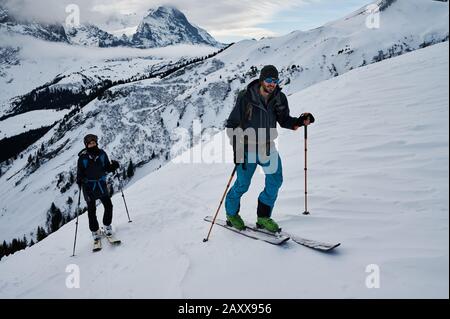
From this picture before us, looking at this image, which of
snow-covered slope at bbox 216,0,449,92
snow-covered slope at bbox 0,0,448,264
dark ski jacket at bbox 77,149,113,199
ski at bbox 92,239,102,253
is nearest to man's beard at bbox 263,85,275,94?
dark ski jacket at bbox 77,149,113,199

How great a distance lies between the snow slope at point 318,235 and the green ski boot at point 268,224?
1.29 ft

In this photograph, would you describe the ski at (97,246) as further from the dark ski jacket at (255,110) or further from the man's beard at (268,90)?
the man's beard at (268,90)

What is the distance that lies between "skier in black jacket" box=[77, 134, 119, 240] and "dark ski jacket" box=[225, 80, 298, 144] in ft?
13.6

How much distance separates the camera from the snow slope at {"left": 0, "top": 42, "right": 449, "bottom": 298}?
5.25 m

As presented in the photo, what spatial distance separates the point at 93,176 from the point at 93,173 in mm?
79

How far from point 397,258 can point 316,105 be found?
49.2ft

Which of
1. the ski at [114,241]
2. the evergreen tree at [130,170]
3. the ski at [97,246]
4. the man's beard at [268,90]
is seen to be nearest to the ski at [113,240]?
the ski at [114,241]

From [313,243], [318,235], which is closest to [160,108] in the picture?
[318,235]

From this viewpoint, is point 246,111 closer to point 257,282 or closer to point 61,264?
point 257,282

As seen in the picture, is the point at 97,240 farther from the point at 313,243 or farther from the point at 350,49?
the point at 350,49

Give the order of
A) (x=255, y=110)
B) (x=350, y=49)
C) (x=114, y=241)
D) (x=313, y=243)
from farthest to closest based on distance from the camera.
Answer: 1. (x=350, y=49)
2. (x=114, y=241)
3. (x=255, y=110)
4. (x=313, y=243)

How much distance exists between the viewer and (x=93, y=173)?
925 centimetres

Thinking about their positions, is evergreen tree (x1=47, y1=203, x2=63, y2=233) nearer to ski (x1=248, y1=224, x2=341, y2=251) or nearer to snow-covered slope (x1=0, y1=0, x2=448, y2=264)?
snow-covered slope (x1=0, y1=0, x2=448, y2=264)

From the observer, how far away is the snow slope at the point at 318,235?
5.25 meters
